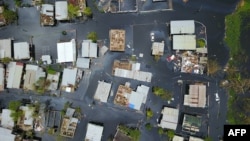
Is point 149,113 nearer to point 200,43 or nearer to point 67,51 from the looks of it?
point 200,43

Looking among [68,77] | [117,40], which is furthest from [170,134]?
[68,77]

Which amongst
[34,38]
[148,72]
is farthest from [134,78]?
[34,38]

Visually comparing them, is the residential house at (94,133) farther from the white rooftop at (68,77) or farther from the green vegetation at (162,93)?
the green vegetation at (162,93)

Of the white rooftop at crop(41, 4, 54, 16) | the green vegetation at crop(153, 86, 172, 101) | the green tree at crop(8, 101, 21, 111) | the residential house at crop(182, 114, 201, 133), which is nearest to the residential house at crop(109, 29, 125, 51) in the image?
the green vegetation at crop(153, 86, 172, 101)

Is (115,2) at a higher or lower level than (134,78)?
higher

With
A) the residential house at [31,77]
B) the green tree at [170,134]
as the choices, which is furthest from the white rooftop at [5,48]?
the green tree at [170,134]

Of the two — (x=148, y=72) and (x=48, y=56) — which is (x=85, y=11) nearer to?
(x=48, y=56)
